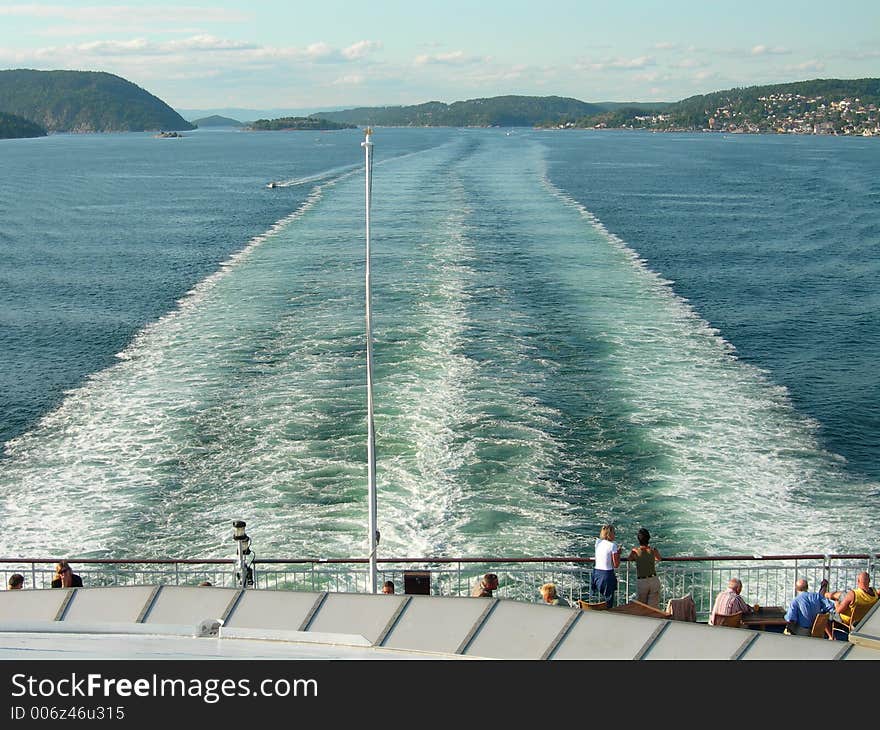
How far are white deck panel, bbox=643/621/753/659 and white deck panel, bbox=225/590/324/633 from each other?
135 inches

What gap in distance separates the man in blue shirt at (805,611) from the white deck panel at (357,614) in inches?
198

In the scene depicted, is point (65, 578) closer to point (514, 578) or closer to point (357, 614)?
point (357, 614)

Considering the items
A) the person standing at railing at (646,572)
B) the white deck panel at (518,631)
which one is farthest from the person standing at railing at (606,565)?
the white deck panel at (518,631)

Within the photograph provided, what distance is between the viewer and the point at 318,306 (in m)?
39.6

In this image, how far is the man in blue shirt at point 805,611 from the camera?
12.0 meters

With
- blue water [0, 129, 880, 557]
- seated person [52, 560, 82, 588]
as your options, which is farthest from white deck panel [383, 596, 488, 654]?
blue water [0, 129, 880, 557]

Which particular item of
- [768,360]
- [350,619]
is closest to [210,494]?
[350,619]

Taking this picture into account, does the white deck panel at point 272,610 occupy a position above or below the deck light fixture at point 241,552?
above

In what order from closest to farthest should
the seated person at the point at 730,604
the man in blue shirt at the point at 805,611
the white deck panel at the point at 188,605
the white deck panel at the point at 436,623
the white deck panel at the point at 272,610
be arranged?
the white deck panel at the point at 436,623
the white deck panel at the point at 272,610
the white deck panel at the point at 188,605
the man in blue shirt at the point at 805,611
the seated person at the point at 730,604

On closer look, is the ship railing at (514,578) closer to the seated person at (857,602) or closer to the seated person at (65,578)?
the seated person at (65,578)

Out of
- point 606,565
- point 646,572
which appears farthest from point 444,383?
point 606,565

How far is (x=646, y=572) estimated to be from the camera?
13891mm

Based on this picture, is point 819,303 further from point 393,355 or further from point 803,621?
point 803,621

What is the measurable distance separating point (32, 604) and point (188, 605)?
175cm
